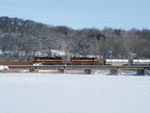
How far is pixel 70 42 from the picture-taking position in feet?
440

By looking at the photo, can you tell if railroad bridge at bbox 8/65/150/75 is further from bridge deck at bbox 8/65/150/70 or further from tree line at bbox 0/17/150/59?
tree line at bbox 0/17/150/59

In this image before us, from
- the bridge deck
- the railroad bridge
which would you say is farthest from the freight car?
the railroad bridge

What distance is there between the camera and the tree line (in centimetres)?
11404

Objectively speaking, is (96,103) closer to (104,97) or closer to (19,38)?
(104,97)

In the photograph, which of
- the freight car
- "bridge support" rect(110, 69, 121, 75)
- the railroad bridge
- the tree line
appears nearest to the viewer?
the railroad bridge

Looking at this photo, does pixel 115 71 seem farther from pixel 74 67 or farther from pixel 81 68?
pixel 74 67

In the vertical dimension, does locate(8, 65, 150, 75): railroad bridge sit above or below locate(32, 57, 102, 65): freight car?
below

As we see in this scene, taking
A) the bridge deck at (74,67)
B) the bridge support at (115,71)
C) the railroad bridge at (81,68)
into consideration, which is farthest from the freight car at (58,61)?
the bridge support at (115,71)

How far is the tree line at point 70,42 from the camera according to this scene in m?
114

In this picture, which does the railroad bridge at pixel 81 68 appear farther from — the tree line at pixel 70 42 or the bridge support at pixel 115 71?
the tree line at pixel 70 42

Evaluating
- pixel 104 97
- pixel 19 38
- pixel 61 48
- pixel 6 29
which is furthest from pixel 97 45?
pixel 104 97

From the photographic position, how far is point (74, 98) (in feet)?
81.3

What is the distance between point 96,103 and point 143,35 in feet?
411

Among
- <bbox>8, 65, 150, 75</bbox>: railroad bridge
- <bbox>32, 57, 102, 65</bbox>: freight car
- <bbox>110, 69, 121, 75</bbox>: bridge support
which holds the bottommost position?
<bbox>110, 69, 121, 75</bbox>: bridge support
